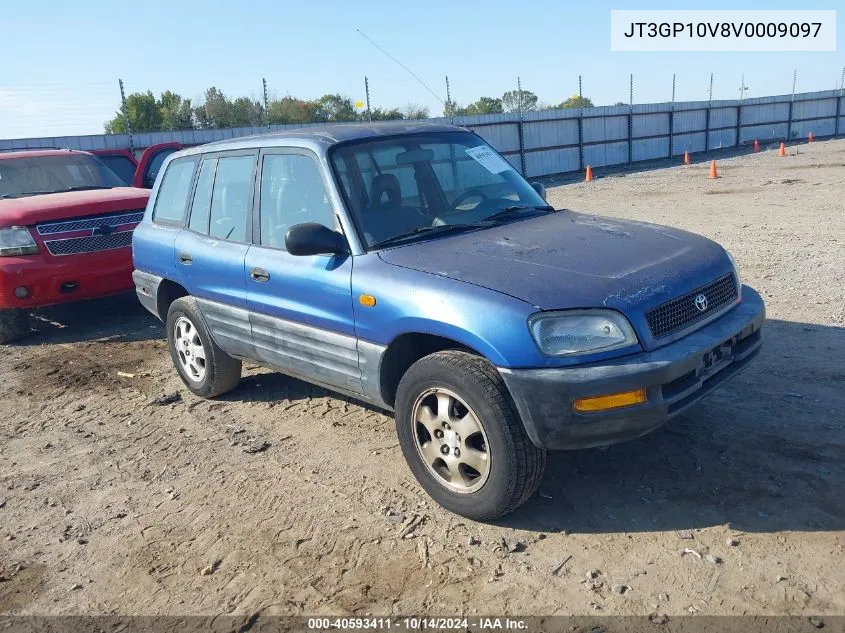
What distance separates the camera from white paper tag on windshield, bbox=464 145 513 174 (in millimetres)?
4742

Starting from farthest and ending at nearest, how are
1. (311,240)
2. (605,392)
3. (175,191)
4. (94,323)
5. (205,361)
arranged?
(94,323) < (175,191) < (205,361) < (311,240) < (605,392)

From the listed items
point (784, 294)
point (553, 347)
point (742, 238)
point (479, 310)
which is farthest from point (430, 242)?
point (742, 238)

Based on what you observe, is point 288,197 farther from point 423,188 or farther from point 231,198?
point 423,188

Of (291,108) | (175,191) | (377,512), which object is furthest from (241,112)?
(377,512)

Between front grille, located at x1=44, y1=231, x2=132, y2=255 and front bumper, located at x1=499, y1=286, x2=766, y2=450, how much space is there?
581 cm

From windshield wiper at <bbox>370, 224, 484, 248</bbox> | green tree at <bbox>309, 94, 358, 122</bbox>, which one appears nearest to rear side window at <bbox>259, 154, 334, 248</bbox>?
windshield wiper at <bbox>370, 224, 484, 248</bbox>

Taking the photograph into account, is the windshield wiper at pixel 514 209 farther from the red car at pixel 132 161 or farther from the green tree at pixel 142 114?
the green tree at pixel 142 114

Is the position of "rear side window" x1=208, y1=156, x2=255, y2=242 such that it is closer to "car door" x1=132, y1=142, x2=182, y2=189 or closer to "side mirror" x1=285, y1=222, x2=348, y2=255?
"side mirror" x1=285, y1=222, x2=348, y2=255

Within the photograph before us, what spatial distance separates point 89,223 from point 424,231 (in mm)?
4954

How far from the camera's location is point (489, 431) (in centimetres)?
327

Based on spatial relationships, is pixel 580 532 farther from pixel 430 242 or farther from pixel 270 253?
pixel 270 253

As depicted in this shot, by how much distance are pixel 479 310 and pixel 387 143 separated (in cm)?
165

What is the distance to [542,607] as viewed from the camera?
2891mm

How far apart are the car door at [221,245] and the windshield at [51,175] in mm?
4253
